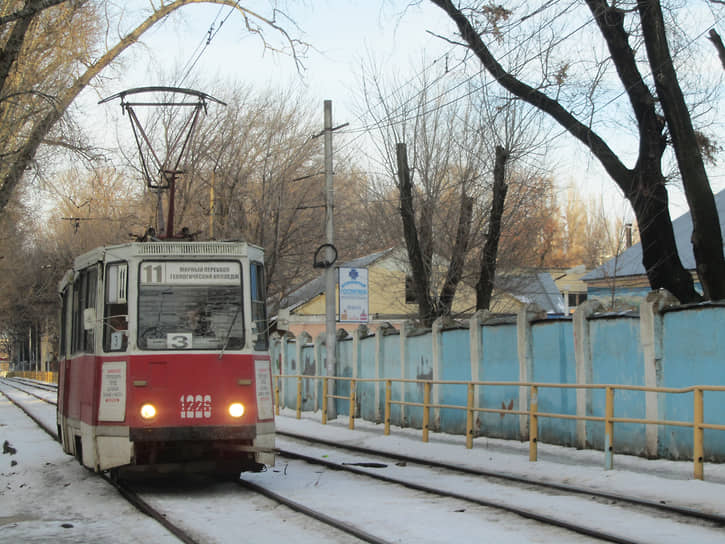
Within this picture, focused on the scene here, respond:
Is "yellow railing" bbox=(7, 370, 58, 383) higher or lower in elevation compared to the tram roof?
lower

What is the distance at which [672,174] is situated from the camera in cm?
1656

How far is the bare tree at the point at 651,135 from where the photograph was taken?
555 inches

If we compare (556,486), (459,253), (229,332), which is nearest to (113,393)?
(229,332)

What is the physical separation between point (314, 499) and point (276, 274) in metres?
37.4

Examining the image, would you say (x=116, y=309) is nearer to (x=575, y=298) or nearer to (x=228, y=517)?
(x=228, y=517)

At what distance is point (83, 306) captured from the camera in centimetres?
1188

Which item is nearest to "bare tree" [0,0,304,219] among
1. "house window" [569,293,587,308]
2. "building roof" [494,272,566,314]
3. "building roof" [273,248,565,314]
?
"building roof" [494,272,566,314]

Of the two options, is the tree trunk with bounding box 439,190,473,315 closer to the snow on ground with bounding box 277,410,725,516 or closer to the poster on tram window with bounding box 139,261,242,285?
the snow on ground with bounding box 277,410,725,516

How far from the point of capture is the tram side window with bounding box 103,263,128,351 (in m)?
10.5

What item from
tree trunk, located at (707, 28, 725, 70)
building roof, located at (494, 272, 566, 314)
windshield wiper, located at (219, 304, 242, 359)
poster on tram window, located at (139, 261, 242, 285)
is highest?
tree trunk, located at (707, 28, 725, 70)

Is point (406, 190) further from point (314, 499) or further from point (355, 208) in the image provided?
point (355, 208)

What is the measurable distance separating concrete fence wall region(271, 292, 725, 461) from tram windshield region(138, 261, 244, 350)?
5773mm

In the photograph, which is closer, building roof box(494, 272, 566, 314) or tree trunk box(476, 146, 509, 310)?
tree trunk box(476, 146, 509, 310)

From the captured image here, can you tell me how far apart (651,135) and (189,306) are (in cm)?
831
